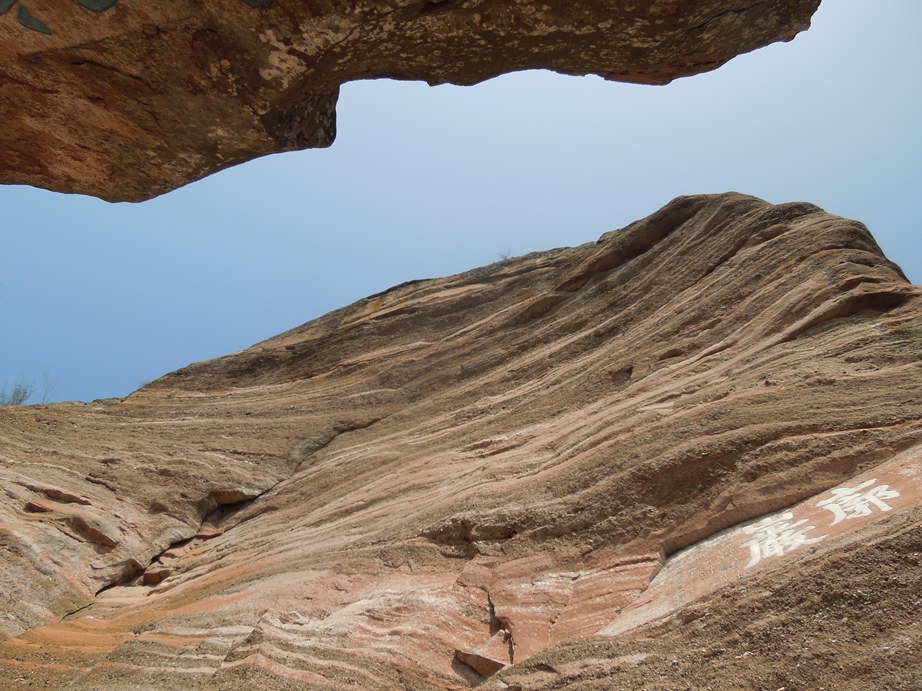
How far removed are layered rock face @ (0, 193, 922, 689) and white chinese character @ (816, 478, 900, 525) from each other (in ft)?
0.11

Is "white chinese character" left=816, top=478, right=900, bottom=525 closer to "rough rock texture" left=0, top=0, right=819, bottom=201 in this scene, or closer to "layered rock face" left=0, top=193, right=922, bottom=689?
"layered rock face" left=0, top=193, right=922, bottom=689

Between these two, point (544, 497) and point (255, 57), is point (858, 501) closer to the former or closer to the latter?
point (544, 497)

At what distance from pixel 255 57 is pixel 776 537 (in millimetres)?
5200

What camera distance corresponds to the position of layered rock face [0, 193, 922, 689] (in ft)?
14.3

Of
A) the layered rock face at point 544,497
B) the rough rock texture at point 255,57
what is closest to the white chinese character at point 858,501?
the layered rock face at point 544,497

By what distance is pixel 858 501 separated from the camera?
5145mm

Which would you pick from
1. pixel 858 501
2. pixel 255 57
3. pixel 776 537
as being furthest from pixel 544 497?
pixel 255 57

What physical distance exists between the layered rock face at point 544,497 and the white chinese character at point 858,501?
0.11 ft

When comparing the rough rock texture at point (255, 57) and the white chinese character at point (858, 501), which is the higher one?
the rough rock texture at point (255, 57)

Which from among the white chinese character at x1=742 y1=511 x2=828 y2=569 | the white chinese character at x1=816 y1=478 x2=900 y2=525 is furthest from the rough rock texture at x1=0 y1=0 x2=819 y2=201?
the white chinese character at x1=742 y1=511 x2=828 y2=569

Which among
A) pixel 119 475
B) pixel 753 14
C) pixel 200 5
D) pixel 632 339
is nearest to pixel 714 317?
pixel 632 339

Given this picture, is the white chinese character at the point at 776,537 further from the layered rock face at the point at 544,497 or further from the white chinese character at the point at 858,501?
the white chinese character at the point at 858,501

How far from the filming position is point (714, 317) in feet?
32.6

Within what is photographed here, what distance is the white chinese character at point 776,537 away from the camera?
4.95 meters
